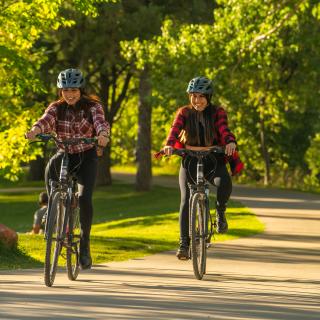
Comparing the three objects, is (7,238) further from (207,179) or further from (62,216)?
(62,216)

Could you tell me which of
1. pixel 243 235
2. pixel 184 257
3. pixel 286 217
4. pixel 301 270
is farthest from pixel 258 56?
pixel 184 257

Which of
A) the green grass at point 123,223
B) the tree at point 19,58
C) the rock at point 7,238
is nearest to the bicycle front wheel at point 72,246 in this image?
the green grass at point 123,223

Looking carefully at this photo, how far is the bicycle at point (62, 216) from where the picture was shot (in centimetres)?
1070

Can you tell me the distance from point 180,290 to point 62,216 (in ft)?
4.05

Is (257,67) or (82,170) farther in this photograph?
(257,67)

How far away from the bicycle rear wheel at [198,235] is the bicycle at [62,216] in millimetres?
1119

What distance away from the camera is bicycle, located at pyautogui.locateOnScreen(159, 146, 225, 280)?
11750 millimetres

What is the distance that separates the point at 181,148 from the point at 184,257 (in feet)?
3.43

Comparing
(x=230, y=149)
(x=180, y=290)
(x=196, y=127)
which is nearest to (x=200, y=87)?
(x=196, y=127)

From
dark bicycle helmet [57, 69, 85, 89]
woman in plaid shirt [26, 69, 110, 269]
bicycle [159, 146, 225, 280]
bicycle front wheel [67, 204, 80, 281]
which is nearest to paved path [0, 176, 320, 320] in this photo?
bicycle front wheel [67, 204, 80, 281]

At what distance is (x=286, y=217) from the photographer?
24547 mm

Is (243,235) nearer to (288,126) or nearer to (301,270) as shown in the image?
(301,270)

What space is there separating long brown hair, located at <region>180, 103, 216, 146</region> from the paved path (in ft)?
4.36

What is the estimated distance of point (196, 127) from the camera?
479 inches
